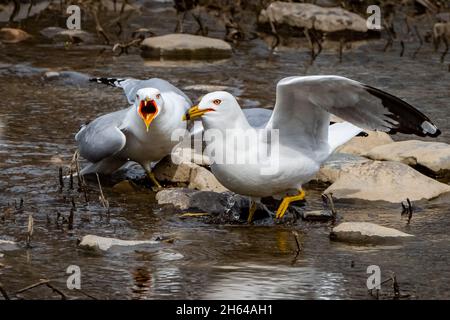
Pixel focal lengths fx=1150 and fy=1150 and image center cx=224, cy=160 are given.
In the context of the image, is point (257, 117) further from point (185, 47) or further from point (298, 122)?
point (185, 47)

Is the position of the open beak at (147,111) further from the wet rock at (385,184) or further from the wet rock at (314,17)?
the wet rock at (314,17)

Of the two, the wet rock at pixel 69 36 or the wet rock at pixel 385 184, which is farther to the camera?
the wet rock at pixel 69 36

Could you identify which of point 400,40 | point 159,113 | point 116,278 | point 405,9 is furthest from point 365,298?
point 405,9

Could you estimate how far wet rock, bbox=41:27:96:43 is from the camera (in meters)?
11.8

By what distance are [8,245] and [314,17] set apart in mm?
7039

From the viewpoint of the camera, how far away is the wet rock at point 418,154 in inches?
291

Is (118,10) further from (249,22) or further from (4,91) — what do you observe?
(4,91)

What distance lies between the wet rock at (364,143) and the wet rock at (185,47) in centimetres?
334

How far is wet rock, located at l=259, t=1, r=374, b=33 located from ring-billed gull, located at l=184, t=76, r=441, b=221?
573 cm

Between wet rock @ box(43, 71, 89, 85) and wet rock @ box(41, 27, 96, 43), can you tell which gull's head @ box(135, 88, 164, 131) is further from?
wet rock @ box(41, 27, 96, 43)

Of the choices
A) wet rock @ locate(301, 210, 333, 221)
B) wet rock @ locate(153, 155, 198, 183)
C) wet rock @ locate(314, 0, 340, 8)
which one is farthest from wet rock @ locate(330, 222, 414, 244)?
wet rock @ locate(314, 0, 340, 8)

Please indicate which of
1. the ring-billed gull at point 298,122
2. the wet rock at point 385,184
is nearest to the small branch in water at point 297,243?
the ring-billed gull at point 298,122

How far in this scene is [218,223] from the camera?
6441 mm

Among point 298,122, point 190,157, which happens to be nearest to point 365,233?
point 298,122
